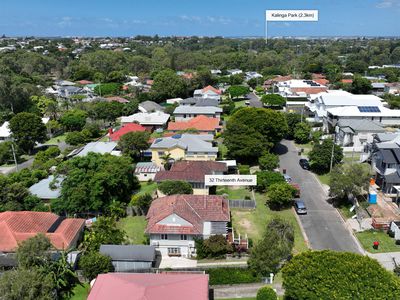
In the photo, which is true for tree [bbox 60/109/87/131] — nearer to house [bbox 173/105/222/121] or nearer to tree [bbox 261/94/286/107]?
house [bbox 173/105/222/121]

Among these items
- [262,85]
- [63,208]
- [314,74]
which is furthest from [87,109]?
[314,74]

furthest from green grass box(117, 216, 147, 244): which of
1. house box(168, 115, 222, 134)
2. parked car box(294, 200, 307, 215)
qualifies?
house box(168, 115, 222, 134)

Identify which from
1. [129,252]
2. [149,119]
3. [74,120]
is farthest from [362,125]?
[74,120]

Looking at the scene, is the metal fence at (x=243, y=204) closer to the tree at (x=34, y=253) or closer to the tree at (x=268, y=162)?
the tree at (x=268, y=162)

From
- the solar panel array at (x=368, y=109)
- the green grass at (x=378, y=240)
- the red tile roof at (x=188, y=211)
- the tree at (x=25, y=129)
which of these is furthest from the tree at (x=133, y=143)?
the solar panel array at (x=368, y=109)

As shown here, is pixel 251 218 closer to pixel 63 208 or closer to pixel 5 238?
pixel 63 208

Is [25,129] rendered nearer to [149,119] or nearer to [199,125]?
[149,119]

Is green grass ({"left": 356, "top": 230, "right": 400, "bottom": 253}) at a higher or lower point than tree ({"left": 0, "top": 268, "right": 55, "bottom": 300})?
lower
